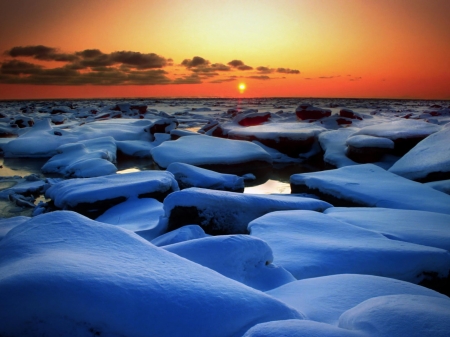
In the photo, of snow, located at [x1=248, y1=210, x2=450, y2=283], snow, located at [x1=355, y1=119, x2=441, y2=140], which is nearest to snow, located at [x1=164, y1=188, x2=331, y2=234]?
snow, located at [x1=248, y1=210, x2=450, y2=283]

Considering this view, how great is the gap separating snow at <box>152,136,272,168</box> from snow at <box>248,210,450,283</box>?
3859 mm

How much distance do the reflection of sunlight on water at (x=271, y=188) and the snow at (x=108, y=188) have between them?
1541 millimetres

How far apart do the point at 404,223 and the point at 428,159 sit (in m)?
2.79

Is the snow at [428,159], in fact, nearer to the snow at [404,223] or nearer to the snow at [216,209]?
the snow at [404,223]

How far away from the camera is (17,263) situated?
51.6 inches

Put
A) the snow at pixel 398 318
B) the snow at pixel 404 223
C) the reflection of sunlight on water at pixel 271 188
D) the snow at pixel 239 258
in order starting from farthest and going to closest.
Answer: the reflection of sunlight on water at pixel 271 188
the snow at pixel 404 223
the snow at pixel 239 258
the snow at pixel 398 318

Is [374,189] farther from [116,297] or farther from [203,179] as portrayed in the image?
[116,297]

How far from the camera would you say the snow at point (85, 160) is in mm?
5750

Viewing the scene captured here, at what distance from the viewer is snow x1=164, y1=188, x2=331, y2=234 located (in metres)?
3.11

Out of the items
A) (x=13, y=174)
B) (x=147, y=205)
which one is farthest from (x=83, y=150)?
(x=147, y=205)

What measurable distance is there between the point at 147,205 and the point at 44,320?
288cm

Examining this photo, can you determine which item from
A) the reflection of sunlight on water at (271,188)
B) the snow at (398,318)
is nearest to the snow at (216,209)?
the snow at (398,318)

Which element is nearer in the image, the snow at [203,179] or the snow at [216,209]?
the snow at [216,209]

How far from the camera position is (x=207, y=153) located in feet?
21.9
